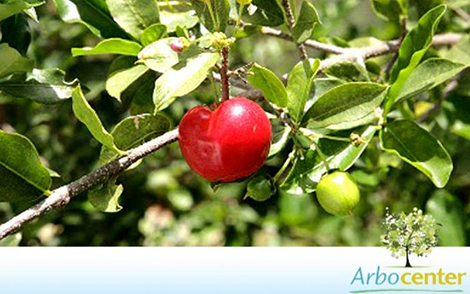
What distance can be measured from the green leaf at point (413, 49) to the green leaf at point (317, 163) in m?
0.10

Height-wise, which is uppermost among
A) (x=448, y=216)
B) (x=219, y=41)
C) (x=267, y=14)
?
(x=219, y=41)

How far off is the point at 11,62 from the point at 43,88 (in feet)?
0.27

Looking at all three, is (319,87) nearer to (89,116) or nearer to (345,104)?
(345,104)

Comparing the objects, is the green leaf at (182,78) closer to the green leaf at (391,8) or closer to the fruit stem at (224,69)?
the fruit stem at (224,69)

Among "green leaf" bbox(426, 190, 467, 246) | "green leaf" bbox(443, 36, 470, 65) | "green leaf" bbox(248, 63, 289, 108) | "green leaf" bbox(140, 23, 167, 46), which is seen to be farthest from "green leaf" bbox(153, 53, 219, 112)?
"green leaf" bbox(426, 190, 467, 246)

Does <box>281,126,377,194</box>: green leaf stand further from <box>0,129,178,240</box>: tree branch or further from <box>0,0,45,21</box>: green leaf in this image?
<box>0,0,45,21</box>: green leaf

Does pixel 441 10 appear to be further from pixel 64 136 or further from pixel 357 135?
pixel 64 136

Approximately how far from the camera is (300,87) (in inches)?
→ 47.1

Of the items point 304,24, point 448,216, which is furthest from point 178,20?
point 448,216

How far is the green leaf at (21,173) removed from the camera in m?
1.10

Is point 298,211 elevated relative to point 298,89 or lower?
lower

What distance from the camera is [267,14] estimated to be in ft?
4.36

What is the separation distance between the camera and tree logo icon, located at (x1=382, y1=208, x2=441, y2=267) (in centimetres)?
134

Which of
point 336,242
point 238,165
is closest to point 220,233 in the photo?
point 336,242
